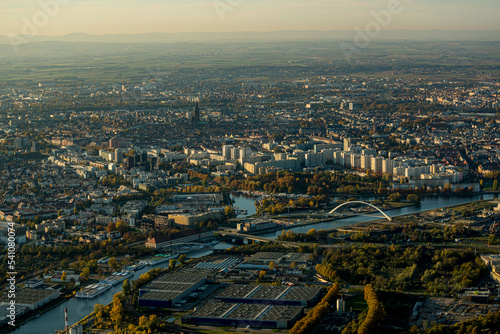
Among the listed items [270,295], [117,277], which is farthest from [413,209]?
[117,277]

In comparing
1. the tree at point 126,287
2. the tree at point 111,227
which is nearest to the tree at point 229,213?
the tree at point 111,227

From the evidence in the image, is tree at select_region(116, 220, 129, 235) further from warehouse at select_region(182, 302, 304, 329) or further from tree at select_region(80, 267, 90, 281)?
warehouse at select_region(182, 302, 304, 329)

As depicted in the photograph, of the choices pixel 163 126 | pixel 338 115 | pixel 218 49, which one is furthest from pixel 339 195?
pixel 218 49

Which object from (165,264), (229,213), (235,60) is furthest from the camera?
(235,60)

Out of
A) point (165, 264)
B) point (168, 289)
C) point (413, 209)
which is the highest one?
point (168, 289)

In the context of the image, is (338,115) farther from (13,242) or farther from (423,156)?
(13,242)

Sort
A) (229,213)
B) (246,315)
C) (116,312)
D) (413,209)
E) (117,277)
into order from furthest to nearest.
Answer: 1. (413,209)
2. (229,213)
3. (117,277)
4. (116,312)
5. (246,315)

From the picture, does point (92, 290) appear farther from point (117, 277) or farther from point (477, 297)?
point (477, 297)

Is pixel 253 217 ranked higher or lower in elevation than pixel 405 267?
lower
